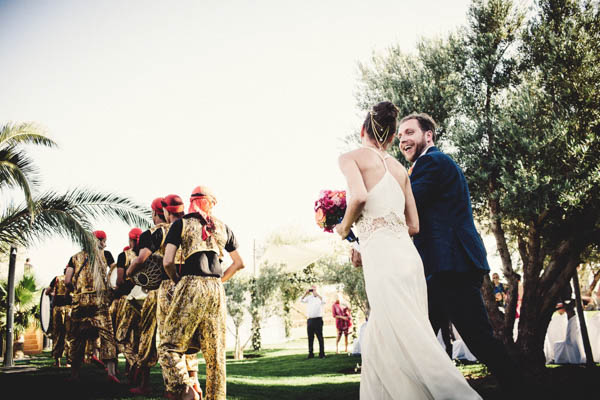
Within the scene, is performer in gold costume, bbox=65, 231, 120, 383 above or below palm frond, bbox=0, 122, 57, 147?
below

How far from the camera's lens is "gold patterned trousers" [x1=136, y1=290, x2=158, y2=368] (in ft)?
22.3

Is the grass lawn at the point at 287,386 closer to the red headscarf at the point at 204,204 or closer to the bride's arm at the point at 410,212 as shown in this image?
the red headscarf at the point at 204,204

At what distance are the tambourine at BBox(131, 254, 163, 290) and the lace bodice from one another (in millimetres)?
3712

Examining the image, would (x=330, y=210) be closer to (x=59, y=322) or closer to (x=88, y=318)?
(x=88, y=318)

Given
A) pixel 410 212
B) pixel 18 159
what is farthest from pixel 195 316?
pixel 18 159

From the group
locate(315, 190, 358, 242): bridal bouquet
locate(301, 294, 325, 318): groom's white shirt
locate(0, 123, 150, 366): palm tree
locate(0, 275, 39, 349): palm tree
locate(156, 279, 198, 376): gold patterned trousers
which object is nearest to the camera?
locate(315, 190, 358, 242): bridal bouquet

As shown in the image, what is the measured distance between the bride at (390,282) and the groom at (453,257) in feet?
0.76

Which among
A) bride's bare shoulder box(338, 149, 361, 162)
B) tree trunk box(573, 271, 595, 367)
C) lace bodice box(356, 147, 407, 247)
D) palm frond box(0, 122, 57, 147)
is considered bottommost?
tree trunk box(573, 271, 595, 367)

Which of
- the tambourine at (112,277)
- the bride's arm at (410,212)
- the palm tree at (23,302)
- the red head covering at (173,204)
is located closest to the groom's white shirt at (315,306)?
the tambourine at (112,277)

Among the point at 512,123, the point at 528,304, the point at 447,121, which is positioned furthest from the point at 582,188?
the point at 447,121

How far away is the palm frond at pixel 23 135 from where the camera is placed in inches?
435

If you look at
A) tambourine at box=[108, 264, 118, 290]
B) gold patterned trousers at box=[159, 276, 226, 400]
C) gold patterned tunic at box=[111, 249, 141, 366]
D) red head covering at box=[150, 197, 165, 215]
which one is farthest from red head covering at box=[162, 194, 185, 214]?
tambourine at box=[108, 264, 118, 290]

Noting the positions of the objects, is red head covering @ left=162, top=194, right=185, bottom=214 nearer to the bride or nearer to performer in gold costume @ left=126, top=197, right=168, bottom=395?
performer in gold costume @ left=126, top=197, right=168, bottom=395

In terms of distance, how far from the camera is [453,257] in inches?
137
